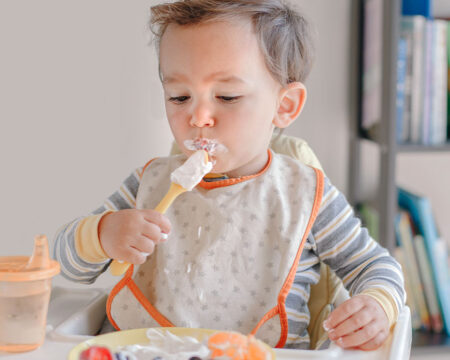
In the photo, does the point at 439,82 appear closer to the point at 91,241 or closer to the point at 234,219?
the point at 234,219

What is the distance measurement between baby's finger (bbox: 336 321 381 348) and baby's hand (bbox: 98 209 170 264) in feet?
0.90

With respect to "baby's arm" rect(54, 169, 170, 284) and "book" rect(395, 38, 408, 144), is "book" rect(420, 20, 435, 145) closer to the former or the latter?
"book" rect(395, 38, 408, 144)

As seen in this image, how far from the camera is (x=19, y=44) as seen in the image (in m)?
1.63

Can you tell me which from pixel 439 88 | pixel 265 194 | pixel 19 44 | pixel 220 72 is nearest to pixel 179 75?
pixel 220 72

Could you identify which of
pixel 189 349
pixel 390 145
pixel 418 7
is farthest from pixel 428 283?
pixel 189 349

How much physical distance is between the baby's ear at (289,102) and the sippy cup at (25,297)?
18.8 inches

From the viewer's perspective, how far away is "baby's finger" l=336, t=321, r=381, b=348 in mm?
773

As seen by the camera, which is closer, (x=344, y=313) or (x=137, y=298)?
(x=344, y=313)

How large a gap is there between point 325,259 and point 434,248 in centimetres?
85

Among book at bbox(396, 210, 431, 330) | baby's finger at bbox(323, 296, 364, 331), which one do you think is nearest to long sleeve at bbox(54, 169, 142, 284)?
baby's finger at bbox(323, 296, 364, 331)

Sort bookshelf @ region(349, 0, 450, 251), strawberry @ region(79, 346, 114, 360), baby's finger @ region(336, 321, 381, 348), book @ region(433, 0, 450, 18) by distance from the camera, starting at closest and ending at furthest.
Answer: strawberry @ region(79, 346, 114, 360) < baby's finger @ region(336, 321, 381, 348) < bookshelf @ region(349, 0, 450, 251) < book @ region(433, 0, 450, 18)

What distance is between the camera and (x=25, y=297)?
2.38ft

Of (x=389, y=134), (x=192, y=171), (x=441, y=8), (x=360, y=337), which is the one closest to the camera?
(x=360, y=337)

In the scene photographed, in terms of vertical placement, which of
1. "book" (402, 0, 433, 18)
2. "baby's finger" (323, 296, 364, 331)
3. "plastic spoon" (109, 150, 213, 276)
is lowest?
"baby's finger" (323, 296, 364, 331)
